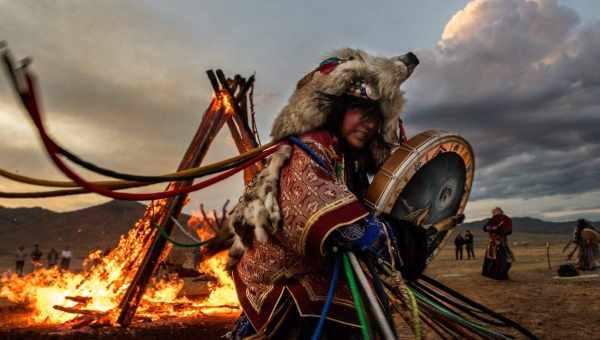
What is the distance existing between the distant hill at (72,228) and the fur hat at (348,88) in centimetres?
6345

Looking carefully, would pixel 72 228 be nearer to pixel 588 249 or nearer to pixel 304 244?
pixel 588 249

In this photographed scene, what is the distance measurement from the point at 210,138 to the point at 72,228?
75117 millimetres

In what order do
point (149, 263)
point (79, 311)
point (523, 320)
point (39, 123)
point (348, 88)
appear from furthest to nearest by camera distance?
1. point (79, 311)
2. point (149, 263)
3. point (523, 320)
4. point (348, 88)
5. point (39, 123)

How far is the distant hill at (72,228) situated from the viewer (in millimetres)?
62500

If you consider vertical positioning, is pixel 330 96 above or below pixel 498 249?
above

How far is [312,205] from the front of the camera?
153 cm

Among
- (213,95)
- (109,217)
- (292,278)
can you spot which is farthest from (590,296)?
(109,217)

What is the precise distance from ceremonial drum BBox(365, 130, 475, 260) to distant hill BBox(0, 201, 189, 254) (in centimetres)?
6350

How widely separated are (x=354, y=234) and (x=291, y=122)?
76cm

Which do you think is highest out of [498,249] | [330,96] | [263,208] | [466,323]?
[330,96]

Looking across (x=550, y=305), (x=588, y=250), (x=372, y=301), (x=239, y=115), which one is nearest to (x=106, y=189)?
A: (x=372, y=301)

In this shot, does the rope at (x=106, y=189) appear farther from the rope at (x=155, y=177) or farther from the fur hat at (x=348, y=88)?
the fur hat at (x=348, y=88)

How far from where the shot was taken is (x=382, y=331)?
136cm

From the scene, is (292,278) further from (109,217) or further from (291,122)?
(109,217)
